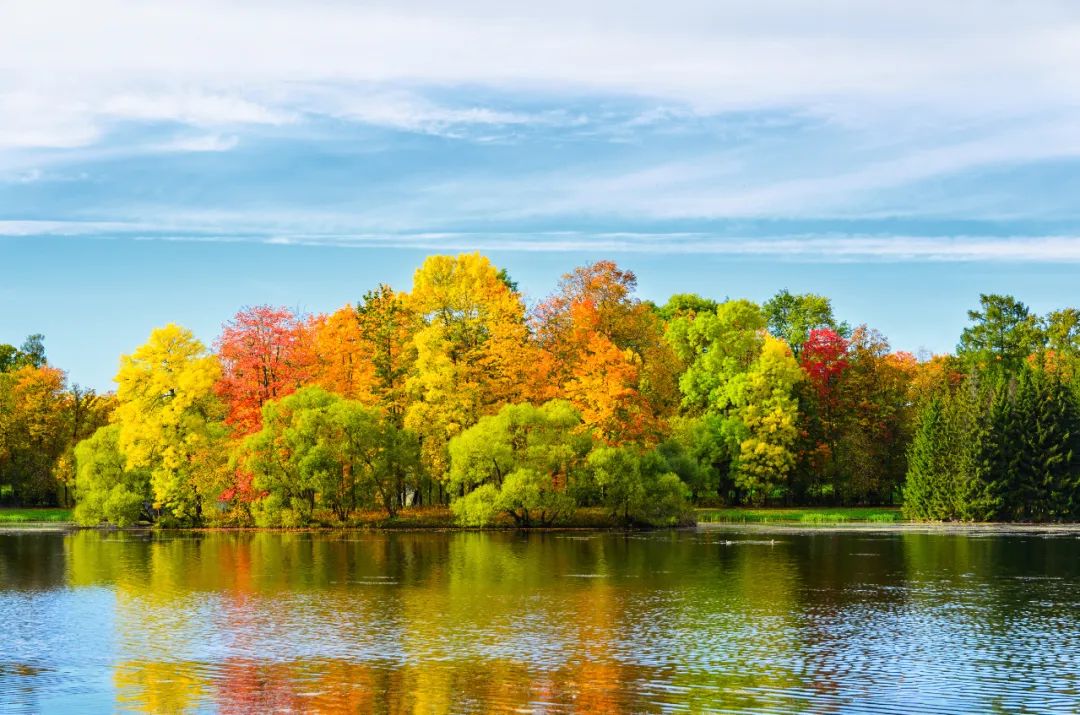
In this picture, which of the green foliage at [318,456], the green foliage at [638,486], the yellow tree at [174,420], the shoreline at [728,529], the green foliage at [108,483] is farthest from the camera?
the green foliage at [108,483]

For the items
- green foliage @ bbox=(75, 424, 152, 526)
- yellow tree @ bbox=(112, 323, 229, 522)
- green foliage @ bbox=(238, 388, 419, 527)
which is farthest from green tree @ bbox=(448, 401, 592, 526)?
green foliage @ bbox=(75, 424, 152, 526)

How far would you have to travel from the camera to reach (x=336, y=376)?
89.9 m

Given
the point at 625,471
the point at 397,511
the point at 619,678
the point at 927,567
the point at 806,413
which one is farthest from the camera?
the point at 806,413

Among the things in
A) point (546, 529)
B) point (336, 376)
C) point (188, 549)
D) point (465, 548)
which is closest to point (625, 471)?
point (546, 529)

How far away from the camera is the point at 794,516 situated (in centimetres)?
9988

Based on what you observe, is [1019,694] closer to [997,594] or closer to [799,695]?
[799,695]

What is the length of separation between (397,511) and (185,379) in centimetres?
1844

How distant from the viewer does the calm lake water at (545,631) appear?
1063 inches

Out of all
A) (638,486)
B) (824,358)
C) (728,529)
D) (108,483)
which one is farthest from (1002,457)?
(108,483)

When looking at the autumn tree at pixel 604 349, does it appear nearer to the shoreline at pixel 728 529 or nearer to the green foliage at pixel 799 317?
the shoreline at pixel 728 529

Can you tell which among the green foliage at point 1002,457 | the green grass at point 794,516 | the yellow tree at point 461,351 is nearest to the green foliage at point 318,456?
the yellow tree at point 461,351

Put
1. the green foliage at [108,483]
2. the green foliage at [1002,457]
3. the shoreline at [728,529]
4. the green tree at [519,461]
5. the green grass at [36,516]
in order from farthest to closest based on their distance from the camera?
the green grass at [36,516]
the green foliage at [1002,457]
the green foliage at [108,483]
the shoreline at [728,529]
the green tree at [519,461]

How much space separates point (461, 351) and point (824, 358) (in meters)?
38.5

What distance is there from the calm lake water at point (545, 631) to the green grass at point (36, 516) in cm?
4040
